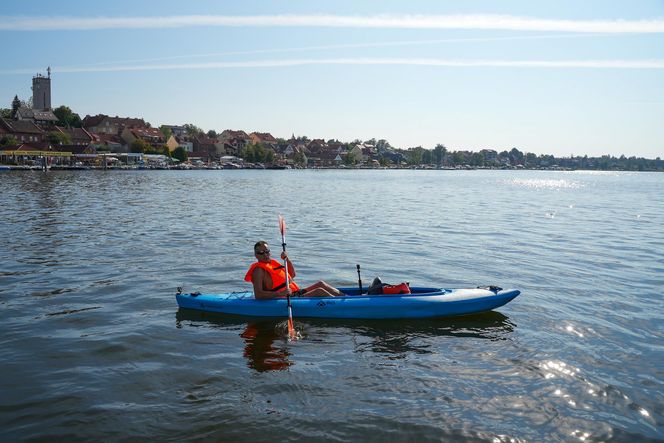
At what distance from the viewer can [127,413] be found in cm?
647

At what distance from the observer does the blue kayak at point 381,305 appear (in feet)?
32.3

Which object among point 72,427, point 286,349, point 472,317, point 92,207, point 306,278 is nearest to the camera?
point 72,427

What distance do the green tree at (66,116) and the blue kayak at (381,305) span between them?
114416 millimetres

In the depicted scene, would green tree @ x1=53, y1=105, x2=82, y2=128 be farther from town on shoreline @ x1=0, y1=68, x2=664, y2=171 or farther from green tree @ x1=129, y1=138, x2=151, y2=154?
green tree @ x1=129, y1=138, x2=151, y2=154

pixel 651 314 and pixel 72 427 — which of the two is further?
pixel 651 314

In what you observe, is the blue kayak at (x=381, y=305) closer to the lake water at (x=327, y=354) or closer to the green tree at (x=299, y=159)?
the lake water at (x=327, y=354)

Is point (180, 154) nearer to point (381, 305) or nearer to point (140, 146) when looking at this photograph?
point (140, 146)

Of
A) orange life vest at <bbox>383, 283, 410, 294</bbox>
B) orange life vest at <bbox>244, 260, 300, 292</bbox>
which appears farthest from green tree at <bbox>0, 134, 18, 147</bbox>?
orange life vest at <bbox>383, 283, 410, 294</bbox>

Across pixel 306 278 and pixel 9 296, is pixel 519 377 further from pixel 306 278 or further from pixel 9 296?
pixel 9 296

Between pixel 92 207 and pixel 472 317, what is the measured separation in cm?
2462

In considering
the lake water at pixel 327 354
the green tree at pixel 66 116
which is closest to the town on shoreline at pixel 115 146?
the green tree at pixel 66 116

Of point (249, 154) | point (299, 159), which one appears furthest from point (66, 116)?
point (299, 159)

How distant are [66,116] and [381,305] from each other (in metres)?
117

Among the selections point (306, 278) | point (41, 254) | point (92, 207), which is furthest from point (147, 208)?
point (306, 278)
